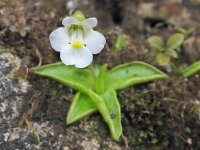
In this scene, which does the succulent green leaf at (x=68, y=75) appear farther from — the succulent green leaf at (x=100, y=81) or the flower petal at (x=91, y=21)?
the flower petal at (x=91, y=21)

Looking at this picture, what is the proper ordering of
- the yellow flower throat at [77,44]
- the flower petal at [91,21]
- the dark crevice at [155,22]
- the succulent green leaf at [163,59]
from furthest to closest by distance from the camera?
the dark crevice at [155,22], the succulent green leaf at [163,59], the yellow flower throat at [77,44], the flower petal at [91,21]

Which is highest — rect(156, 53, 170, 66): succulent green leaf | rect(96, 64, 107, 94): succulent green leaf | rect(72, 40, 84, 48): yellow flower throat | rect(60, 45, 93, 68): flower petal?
rect(72, 40, 84, 48): yellow flower throat

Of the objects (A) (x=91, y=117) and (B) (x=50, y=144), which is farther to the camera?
(A) (x=91, y=117)

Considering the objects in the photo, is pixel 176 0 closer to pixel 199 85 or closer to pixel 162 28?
pixel 162 28

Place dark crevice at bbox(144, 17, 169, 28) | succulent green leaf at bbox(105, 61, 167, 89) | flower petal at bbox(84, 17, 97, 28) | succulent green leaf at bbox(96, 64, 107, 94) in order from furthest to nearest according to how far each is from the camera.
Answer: dark crevice at bbox(144, 17, 169, 28) → succulent green leaf at bbox(105, 61, 167, 89) → succulent green leaf at bbox(96, 64, 107, 94) → flower petal at bbox(84, 17, 97, 28)

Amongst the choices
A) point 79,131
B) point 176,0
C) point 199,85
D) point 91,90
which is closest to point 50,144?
point 79,131

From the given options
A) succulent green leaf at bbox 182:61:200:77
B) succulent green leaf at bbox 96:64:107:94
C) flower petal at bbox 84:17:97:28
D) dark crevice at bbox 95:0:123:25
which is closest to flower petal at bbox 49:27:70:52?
flower petal at bbox 84:17:97:28

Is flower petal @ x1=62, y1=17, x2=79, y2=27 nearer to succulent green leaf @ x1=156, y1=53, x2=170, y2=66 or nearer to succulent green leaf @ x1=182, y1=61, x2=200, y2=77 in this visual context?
succulent green leaf @ x1=156, y1=53, x2=170, y2=66

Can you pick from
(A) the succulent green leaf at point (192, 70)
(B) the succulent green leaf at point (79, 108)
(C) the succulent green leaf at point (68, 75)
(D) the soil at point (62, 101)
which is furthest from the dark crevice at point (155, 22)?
(B) the succulent green leaf at point (79, 108)

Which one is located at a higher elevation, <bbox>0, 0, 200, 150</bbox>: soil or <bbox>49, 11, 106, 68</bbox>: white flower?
<bbox>49, 11, 106, 68</bbox>: white flower
